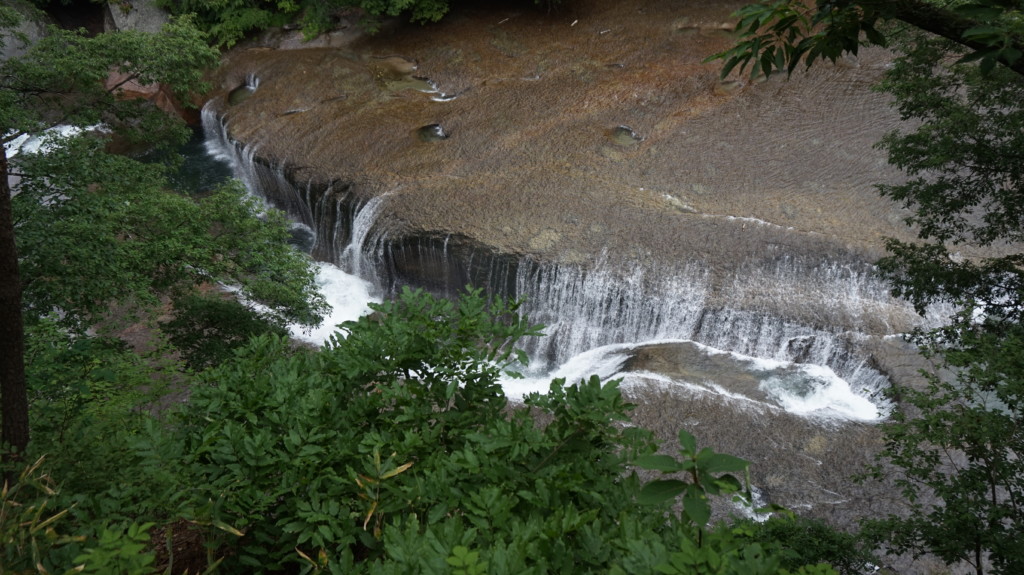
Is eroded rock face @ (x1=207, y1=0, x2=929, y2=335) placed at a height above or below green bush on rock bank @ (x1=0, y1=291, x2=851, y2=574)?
below

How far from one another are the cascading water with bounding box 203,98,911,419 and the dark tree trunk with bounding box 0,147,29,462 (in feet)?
24.5

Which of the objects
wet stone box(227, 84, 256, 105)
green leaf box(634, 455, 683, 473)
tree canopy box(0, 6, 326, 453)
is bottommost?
wet stone box(227, 84, 256, 105)

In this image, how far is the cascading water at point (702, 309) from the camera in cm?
1022

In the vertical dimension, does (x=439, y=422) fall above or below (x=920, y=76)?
below

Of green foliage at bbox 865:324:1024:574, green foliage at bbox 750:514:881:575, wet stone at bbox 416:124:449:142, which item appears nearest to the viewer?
green foliage at bbox 865:324:1024:574

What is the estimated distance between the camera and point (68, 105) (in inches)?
344

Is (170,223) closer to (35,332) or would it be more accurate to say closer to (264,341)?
(35,332)

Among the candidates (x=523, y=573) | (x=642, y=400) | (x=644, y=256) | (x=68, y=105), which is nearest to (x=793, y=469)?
(x=642, y=400)

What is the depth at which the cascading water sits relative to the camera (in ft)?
33.5

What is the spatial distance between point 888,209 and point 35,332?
12007mm

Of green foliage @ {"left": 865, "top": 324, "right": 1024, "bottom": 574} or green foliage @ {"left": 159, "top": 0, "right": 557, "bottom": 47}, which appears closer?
green foliage @ {"left": 865, "top": 324, "right": 1024, "bottom": 574}

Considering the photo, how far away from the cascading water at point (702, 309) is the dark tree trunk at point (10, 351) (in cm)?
748

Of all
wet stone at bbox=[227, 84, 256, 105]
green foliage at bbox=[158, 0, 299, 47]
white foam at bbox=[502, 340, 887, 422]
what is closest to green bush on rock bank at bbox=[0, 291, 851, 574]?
white foam at bbox=[502, 340, 887, 422]

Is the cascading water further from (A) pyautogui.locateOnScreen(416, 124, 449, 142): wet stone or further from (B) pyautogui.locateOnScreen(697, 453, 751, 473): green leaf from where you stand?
(B) pyautogui.locateOnScreen(697, 453, 751, 473): green leaf
